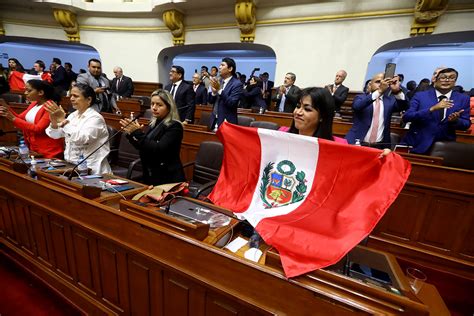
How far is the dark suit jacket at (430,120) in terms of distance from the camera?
237 cm

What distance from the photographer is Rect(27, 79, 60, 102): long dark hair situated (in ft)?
7.34

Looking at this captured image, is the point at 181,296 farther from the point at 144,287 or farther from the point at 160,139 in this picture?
the point at 160,139

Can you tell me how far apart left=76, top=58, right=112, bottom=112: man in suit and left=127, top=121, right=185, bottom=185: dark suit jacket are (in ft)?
7.14

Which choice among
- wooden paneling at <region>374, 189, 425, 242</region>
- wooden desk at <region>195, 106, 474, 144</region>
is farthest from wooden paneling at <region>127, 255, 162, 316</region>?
wooden desk at <region>195, 106, 474, 144</region>

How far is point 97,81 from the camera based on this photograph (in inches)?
150

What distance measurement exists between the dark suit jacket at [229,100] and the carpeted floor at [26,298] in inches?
92.3

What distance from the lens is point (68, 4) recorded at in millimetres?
6191

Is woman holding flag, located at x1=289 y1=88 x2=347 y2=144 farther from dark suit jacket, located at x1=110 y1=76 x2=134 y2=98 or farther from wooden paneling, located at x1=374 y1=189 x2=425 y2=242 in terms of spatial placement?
dark suit jacket, located at x1=110 y1=76 x2=134 y2=98

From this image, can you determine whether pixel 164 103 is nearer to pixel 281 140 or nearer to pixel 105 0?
pixel 281 140

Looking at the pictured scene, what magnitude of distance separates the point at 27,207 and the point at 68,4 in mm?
7054

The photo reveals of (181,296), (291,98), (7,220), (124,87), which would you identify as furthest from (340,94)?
(124,87)

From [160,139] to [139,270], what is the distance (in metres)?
1.07

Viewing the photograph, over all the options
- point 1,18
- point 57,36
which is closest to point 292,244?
point 57,36

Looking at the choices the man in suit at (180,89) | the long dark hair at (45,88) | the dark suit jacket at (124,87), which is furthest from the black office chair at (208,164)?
the dark suit jacket at (124,87)
